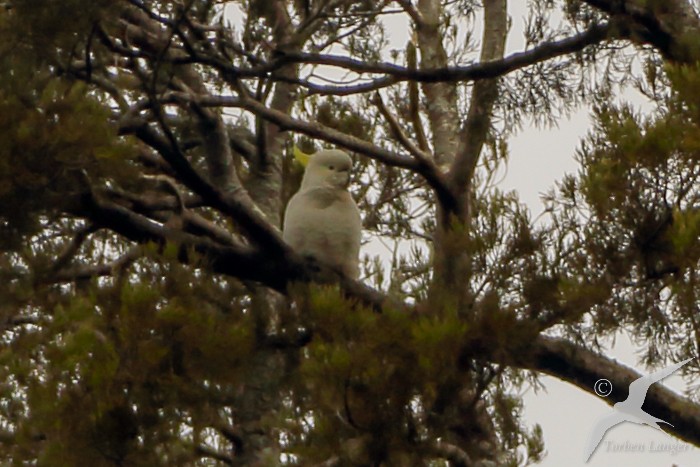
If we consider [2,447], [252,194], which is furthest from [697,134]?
[252,194]

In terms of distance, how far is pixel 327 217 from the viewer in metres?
2.96

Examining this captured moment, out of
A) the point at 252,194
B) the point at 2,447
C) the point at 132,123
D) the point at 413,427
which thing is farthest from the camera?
the point at 252,194

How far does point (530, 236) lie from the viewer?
210 centimetres

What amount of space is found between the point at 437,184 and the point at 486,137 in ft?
0.60

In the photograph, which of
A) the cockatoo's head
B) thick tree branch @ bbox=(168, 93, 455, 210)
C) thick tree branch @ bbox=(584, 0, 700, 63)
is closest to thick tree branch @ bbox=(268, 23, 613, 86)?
thick tree branch @ bbox=(584, 0, 700, 63)

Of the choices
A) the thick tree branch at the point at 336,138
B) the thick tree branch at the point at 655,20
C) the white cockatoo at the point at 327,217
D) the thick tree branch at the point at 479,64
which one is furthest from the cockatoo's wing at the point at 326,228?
the thick tree branch at the point at 655,20

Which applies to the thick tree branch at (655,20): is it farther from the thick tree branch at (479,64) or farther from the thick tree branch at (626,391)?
the thick tree branch at (626,391)

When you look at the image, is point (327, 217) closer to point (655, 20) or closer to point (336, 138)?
point (336, 138)

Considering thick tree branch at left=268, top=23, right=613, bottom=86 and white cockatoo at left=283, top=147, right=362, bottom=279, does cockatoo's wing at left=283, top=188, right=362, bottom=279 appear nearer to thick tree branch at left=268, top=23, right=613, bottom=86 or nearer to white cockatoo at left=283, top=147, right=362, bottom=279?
white cockatoo at left=283, top=147, right=362, bottom=279

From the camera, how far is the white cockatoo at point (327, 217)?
2.93m

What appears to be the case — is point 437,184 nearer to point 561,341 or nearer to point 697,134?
point 561,341

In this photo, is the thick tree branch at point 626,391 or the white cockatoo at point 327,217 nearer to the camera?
the thick tree branch at point 626,391

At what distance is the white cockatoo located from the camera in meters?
2.93

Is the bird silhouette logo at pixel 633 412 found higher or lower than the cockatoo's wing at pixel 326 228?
lower
